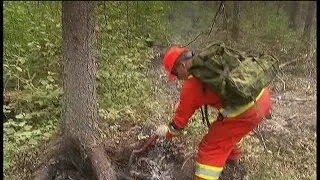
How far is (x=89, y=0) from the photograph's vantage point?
12.4 feet

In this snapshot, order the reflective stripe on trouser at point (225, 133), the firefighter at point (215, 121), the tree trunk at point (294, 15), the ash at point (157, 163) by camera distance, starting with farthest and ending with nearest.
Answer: the tree trunk at point (294, 15) < the ash at point (157, 163) < the reflective stripe on trouser at point (225, 133) < the firefighter at point (215, 121)

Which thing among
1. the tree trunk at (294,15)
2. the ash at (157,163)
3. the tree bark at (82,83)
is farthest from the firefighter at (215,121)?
the tree trunk at (294,15)

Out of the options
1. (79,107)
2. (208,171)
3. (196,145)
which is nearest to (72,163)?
(79,107)

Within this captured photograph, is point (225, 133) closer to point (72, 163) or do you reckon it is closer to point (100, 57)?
point (72, 163)

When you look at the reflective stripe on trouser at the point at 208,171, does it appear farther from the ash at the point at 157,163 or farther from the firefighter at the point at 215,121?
the ash at the point at 157,163

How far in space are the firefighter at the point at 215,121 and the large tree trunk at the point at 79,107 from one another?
698mm

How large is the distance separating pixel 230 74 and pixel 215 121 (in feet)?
2.14

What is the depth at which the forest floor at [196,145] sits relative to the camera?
189 inches

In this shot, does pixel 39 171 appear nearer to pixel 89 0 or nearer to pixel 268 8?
pixel 89 0

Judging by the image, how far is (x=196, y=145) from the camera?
17.1ft

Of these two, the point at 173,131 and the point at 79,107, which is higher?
the point at 79,107

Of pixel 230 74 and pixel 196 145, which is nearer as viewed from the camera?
pixel 230 74

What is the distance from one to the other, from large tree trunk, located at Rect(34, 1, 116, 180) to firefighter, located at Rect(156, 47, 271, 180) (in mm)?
698

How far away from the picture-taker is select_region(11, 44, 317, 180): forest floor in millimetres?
4805
